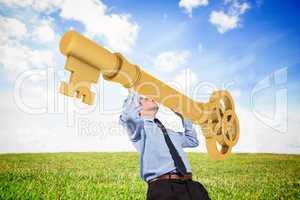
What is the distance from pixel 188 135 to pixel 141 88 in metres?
0.90

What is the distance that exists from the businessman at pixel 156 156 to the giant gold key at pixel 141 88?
17 centimetres

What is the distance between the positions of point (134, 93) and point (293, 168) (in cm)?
641

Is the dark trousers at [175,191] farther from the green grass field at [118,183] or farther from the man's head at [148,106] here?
the green grass field at [118,183]

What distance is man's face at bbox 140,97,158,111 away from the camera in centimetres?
242

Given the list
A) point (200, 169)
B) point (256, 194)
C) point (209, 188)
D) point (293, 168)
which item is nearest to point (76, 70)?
point (209, 188)

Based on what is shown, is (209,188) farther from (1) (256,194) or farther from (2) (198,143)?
(2) (198,143)

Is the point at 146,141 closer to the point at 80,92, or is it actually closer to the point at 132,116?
the point at 132,116

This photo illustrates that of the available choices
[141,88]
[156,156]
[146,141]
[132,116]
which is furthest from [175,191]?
[141,88]

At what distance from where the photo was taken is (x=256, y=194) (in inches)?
169

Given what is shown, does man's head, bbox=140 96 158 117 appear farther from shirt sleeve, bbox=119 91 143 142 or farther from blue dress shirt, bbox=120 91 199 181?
shirt sleeve, bbox=119 91 143 142

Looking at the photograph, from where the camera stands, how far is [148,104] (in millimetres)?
2434

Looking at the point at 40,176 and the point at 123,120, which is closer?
the point at 123,120

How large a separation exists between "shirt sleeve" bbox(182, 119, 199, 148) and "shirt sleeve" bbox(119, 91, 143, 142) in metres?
0.60

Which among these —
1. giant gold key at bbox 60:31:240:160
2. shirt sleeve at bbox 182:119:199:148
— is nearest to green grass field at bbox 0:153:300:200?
shirt sleeve at bbox 182:119:199:148
